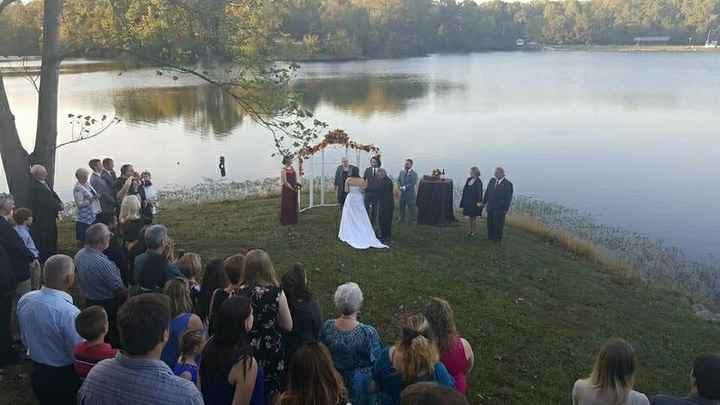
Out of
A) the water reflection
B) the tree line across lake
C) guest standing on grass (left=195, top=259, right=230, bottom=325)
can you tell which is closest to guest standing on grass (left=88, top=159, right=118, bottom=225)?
the tree line across lake

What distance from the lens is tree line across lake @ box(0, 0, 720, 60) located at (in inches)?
423

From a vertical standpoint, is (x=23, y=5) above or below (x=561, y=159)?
above

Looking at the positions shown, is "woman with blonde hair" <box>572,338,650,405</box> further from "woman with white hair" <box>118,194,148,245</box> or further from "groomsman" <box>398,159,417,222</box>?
"groomsman" <box>398,159,417,222</box>

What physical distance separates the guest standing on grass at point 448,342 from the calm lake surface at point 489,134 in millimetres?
9750

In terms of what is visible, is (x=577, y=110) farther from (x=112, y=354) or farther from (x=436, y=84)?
(x=112, y=354)

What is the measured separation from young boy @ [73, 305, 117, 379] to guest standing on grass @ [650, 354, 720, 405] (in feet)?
11.7

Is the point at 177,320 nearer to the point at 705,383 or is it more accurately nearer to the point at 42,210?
the point at 705,383

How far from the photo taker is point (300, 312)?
461 centimetres

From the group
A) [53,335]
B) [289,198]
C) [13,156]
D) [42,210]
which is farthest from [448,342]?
[289,198]

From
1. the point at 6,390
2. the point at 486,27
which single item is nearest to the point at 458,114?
the point at 6,390

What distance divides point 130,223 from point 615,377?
17.8 ft

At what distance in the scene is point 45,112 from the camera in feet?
32.7

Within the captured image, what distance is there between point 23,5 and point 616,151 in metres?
23.6

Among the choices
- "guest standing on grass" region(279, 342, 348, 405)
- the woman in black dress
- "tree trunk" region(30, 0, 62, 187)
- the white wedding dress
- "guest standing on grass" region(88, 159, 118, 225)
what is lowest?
the white wedding dress
